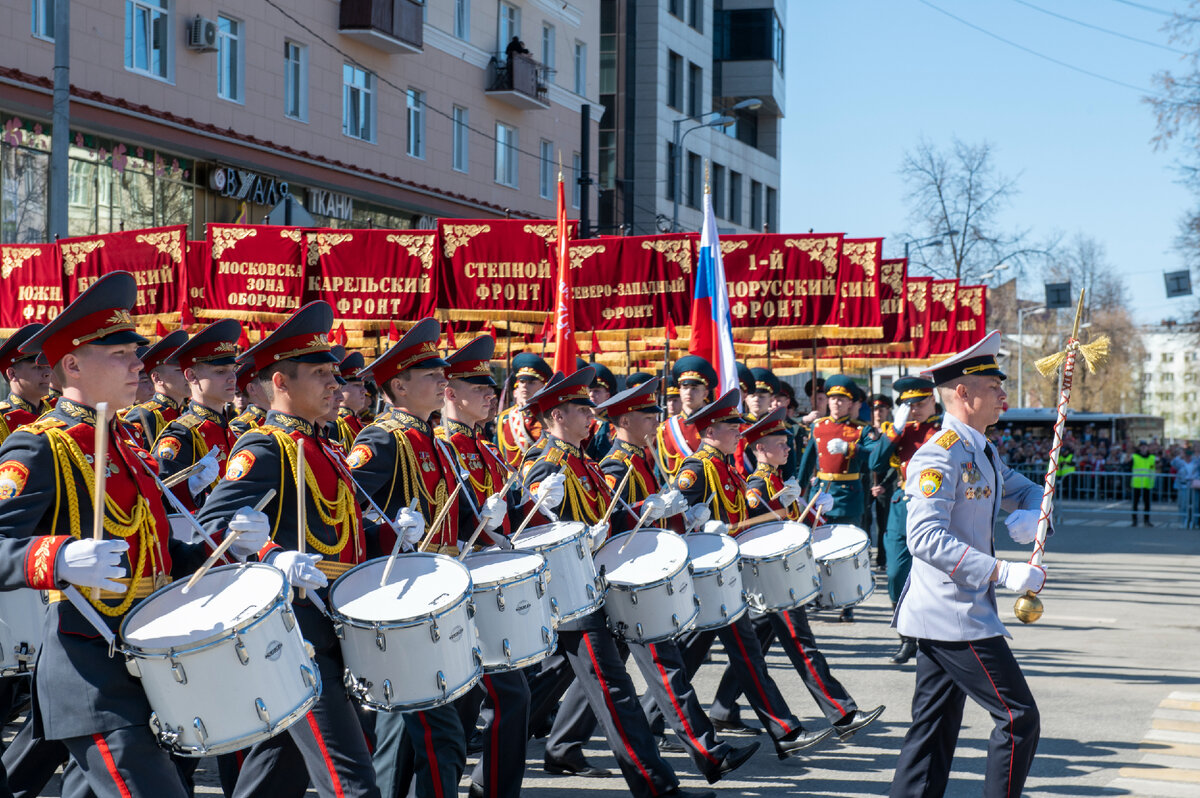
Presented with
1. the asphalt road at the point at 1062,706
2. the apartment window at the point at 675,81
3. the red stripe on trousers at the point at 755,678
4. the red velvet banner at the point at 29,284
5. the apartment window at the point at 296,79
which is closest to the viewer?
the asphalt road at the point at 1062,706

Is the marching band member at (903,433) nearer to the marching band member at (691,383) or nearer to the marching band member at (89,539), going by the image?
the marching band member at (691,383)

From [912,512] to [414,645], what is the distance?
6.50ft

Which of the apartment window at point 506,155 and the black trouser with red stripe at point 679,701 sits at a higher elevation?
the apartment window at point 506,155

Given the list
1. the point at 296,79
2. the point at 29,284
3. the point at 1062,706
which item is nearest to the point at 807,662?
the point at 1062,706

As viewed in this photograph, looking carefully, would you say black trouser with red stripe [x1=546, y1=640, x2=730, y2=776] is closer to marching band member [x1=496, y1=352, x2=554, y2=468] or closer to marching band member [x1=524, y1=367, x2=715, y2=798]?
marching band member [x1=524, y1=367, x2=715, y2=798]

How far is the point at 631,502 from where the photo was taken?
24.0 feet

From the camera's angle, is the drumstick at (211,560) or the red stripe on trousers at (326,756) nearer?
the drumstick at (211,560)

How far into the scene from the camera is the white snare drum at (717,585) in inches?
259

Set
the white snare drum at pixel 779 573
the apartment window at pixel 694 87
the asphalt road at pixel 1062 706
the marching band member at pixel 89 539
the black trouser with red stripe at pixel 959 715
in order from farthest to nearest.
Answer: the apartment window at pixel 694 87 < the white snare drum at pixel 779 573 < the asphalt road at pixel 1062 706 < the black trouser with red stripe at pixel 959 715 < the marching band member at pixel 89 539

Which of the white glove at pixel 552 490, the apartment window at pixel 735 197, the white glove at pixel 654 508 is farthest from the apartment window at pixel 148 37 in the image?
the apartment window at pixel 735 197

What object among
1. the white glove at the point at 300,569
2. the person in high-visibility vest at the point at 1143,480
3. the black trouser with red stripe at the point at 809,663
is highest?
the white glove at the point at 300,569

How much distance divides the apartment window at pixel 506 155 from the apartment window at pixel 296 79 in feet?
23.4

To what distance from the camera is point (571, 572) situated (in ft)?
18.8

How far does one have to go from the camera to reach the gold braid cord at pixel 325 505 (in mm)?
4789
